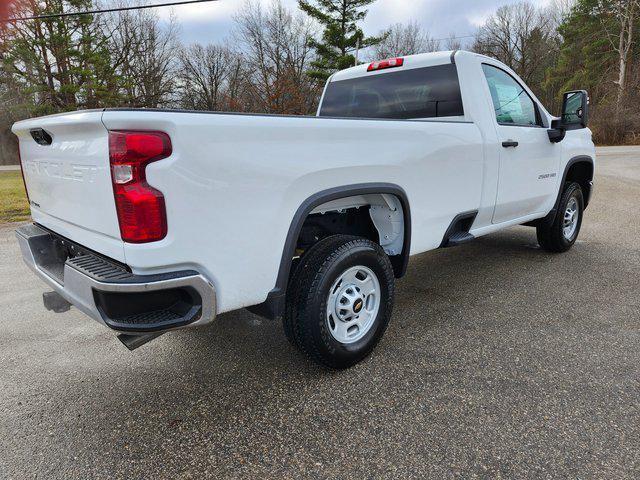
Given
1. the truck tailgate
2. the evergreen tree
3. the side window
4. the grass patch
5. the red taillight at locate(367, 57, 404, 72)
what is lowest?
the grass patch

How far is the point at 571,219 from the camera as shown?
5.24 meters

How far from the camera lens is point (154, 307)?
196cm

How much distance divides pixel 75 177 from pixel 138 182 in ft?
1.80

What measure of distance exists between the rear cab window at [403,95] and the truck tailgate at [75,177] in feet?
8.72

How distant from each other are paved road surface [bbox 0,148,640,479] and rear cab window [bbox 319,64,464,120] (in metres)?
1.64

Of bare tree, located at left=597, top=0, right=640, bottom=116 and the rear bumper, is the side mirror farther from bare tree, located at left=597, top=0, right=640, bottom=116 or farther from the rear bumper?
bare tree, located at left=597, top=0, right=640, bottom=116

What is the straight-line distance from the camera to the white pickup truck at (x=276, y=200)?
1.85m

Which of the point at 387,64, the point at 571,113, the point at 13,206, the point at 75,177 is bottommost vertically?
the point at 13,206

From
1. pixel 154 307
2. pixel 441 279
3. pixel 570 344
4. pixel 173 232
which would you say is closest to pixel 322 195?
pixel 173 232

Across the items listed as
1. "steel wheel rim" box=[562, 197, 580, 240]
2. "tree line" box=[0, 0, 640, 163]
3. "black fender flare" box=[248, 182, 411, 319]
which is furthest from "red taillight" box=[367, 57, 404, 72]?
"tree line" box=[0, 0, 640, 163]

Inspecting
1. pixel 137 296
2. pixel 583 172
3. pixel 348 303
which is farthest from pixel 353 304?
pixel 583 172

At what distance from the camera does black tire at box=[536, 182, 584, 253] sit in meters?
4.91

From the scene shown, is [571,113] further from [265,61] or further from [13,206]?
[265,61]

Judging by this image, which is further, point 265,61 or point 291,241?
point 265,61
